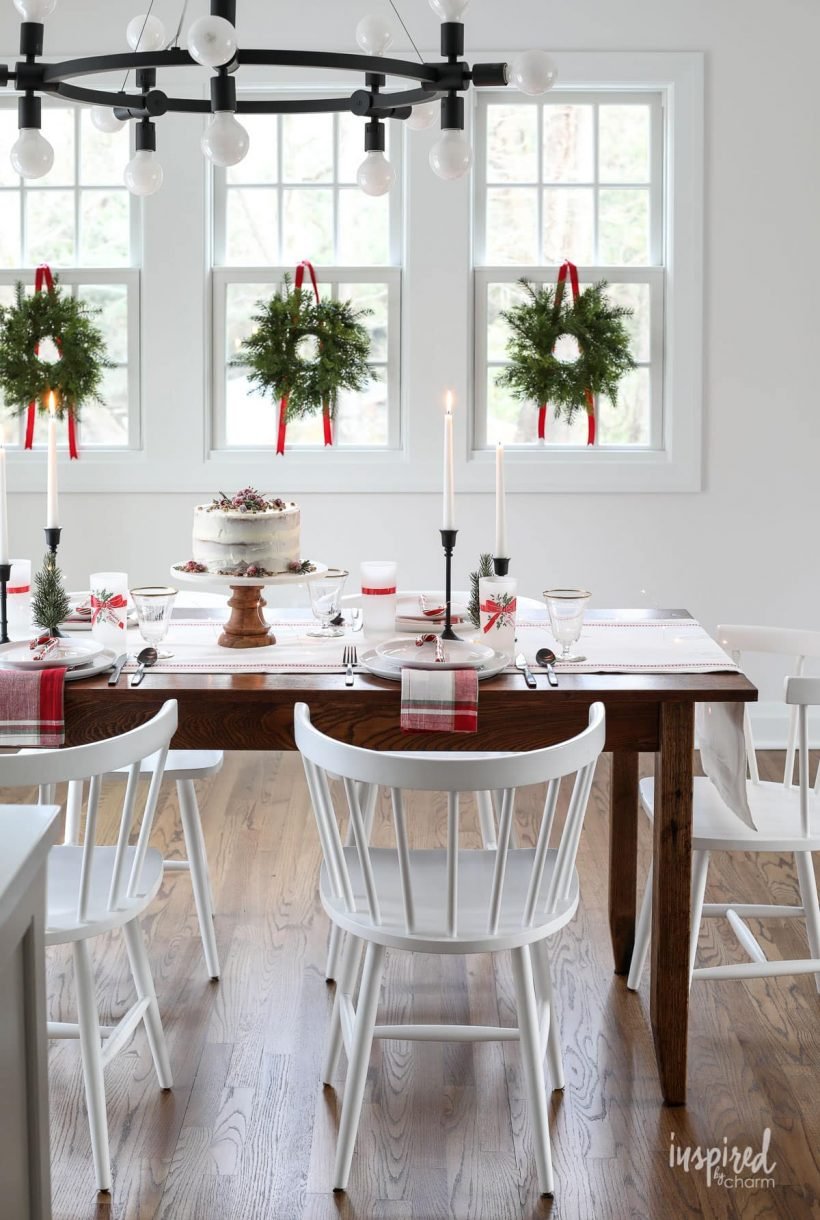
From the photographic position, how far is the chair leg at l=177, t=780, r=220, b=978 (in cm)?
278

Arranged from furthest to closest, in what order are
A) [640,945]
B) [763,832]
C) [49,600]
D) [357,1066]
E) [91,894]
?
1. [640,945]
2. [49,600]
3. [763,832]
4. [91,894]
5. [357,1066]

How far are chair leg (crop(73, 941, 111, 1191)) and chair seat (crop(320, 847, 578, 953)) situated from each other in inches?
16.3

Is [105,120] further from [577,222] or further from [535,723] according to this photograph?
[577,222]

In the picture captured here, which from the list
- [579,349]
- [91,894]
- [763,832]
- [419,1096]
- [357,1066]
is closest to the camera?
[357,1066]

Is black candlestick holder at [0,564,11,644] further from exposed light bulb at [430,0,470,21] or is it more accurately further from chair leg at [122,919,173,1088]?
exposed light bulb at [430,0,470,21]

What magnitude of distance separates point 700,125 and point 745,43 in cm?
33

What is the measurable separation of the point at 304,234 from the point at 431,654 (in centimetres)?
283

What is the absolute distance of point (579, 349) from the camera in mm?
4660

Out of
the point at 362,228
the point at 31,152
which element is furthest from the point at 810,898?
the point at 362,228

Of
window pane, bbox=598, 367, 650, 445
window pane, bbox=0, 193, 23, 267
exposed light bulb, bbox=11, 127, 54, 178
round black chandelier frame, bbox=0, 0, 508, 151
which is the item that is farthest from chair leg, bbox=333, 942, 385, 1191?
window pane, bbox=0, 193, 23, 267

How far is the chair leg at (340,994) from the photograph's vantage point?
231 cm

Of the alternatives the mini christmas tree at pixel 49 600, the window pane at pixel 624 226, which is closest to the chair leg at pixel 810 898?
the mini christmas tree at pixel 49 600

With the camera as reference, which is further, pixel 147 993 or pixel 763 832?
pixel 763 832

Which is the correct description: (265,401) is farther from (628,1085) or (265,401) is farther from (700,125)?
(628,1085)
